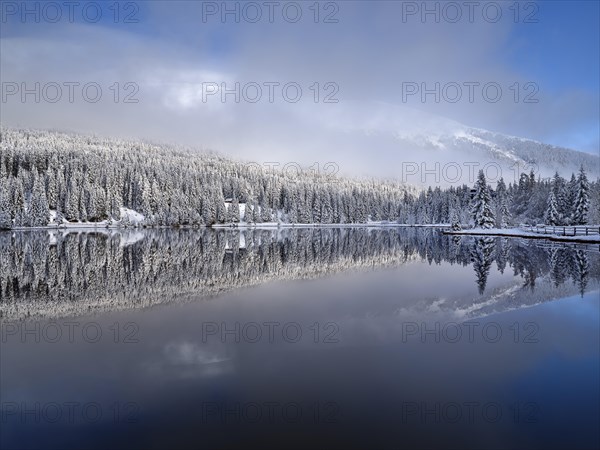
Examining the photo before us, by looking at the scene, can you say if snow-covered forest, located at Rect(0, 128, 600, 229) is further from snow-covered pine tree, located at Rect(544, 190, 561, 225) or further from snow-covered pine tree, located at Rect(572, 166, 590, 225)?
snow-covered pine tree, located at Rect(572, 166, 590, 225)

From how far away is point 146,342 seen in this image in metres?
10.2

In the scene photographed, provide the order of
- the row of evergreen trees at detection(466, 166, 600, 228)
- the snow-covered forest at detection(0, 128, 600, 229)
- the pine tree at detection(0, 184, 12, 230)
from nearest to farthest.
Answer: the row of evergreen trees at detection(466, 166, 600, 228) < the pine tree at detection(0, 184, 12, 230) < the snow-covered forest at detection(0, 128, 600, 229)

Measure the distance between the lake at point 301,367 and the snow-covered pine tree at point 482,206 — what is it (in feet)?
201

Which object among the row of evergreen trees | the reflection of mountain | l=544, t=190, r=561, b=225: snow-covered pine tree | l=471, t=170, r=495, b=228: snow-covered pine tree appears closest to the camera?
the reflection of mountain

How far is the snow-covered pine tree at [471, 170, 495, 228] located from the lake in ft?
201

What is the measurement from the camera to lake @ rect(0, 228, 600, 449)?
5.91 metres

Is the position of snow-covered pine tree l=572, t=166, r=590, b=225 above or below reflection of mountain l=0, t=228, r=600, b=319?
above

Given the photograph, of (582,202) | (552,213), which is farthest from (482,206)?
(582,202)

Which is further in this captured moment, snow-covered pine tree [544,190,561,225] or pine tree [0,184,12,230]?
Result: pine tree [0,184,12,230]

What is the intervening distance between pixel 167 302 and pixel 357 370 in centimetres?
883

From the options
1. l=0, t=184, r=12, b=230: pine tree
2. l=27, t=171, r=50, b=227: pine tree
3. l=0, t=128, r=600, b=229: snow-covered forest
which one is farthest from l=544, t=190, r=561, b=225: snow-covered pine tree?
l=27, t=171, r=50, b=227: pine tree

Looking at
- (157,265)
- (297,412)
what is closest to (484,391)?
(297,412)

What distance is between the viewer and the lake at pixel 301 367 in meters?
5.91

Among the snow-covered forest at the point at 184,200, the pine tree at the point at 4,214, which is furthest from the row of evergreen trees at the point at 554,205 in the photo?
the pine tree at the point at 4,214
